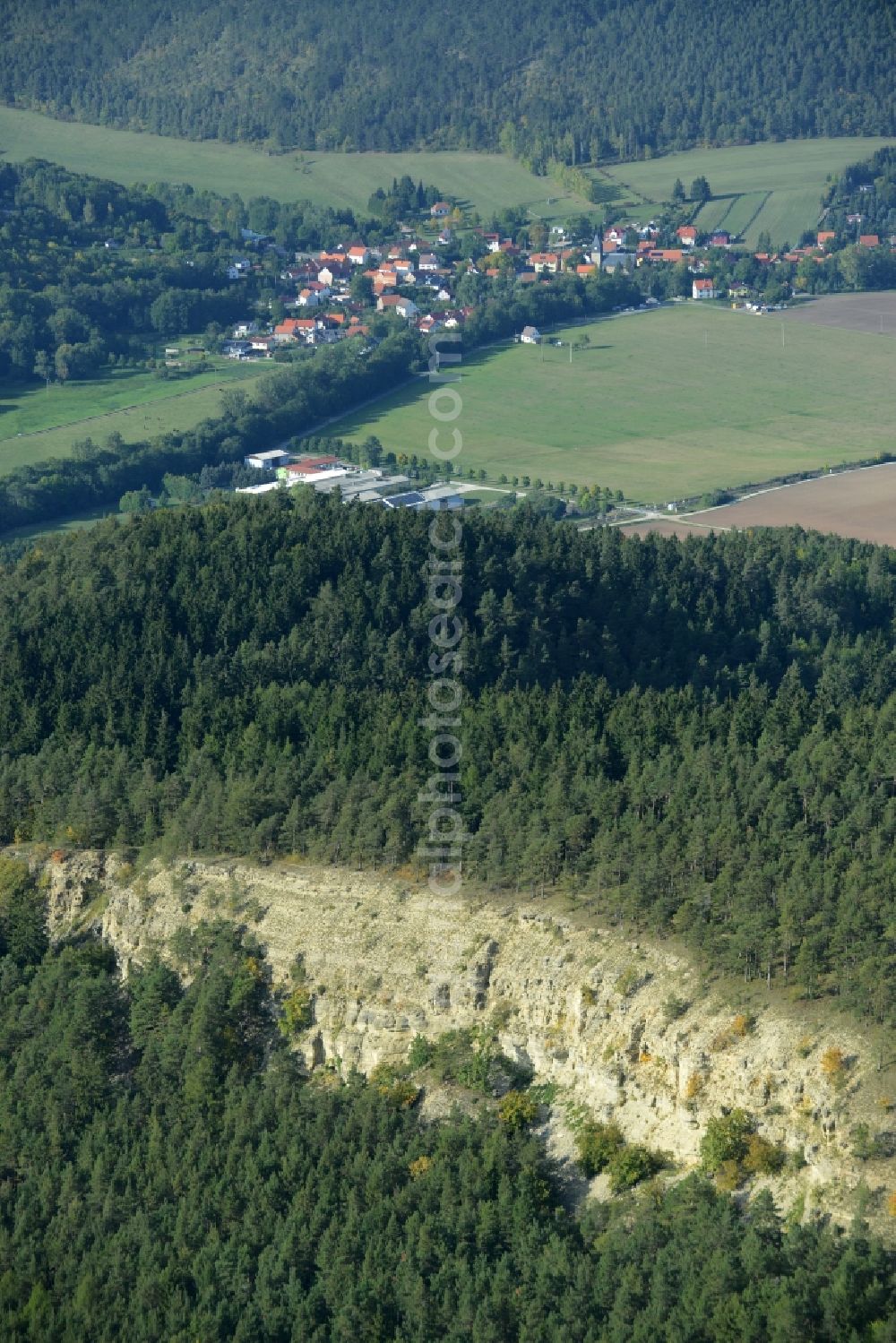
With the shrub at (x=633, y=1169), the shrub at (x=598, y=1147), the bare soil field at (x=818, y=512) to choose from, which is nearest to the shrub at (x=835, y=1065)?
the shrub at (x=633, y=1169)

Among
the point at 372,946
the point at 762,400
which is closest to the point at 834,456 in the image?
the point at 762,400

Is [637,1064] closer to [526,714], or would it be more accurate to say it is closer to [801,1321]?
[801,1321]

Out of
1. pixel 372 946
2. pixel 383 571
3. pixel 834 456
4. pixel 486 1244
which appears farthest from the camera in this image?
pixel 834 456

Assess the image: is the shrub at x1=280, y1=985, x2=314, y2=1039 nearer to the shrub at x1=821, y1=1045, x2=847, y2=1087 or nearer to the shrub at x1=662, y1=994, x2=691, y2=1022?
the shrub at x1=662, y1=994, x2=691, y2=1022

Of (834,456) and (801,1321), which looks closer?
(801,1321)

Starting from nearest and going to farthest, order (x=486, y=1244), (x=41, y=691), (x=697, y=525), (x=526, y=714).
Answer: (x=486, y=1244) < (x=526, y=714) < (x=41, y=691) < (x=697, y=525)

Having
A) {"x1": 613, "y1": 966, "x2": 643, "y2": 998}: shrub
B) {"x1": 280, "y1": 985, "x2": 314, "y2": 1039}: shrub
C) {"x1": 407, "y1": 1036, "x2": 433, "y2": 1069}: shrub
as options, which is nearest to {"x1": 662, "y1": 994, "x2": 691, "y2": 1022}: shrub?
{"x1": 613, "y1": 966, "x2": 643, "y2": 998}: shrub

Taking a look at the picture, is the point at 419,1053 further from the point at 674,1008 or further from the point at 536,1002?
the point at 674,1008
